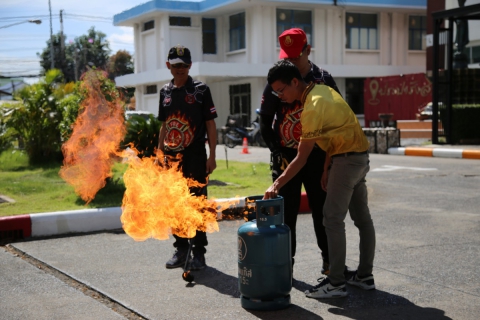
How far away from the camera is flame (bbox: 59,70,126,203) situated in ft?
28.2

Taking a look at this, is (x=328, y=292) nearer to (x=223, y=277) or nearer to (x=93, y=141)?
(x=223, y=277)

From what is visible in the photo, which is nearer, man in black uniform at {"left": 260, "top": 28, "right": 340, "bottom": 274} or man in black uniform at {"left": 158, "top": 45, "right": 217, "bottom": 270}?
man in black uniform at {"left": 260, "top": 28, "right": 340, "bottom": 274}

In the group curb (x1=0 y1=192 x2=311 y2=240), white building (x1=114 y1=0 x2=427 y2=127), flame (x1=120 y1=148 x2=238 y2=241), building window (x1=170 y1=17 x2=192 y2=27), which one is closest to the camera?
flame (x1=120 y1=148 x2=238 y2=241)

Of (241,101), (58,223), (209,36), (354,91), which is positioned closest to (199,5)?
(209,36)

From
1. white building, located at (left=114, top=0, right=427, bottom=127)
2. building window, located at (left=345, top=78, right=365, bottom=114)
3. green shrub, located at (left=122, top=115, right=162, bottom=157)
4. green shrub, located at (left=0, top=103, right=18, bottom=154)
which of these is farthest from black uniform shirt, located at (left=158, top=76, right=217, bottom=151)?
building window, located at (left=345, top=78, right=365, bottom=114)

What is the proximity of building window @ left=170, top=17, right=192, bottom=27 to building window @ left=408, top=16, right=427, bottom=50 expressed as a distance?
45.8 ft

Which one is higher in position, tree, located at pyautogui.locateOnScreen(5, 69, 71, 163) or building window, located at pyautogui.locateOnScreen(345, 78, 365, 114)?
building window, located at pyautogui.locateOnScreen(345, 78, 365, 114)

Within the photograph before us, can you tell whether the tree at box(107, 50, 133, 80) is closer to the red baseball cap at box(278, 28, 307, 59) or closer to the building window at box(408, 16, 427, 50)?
the building window at box(408, 16, 427, 50)

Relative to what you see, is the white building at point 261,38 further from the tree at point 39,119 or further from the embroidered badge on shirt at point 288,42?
the embroidered badge on shirt at point 288,42

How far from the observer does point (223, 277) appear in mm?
5512

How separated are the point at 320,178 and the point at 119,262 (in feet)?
7.51

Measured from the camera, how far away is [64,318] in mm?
4504

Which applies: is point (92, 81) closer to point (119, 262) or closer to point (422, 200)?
point (119, 262)

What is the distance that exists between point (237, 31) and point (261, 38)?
2637 millimetres
